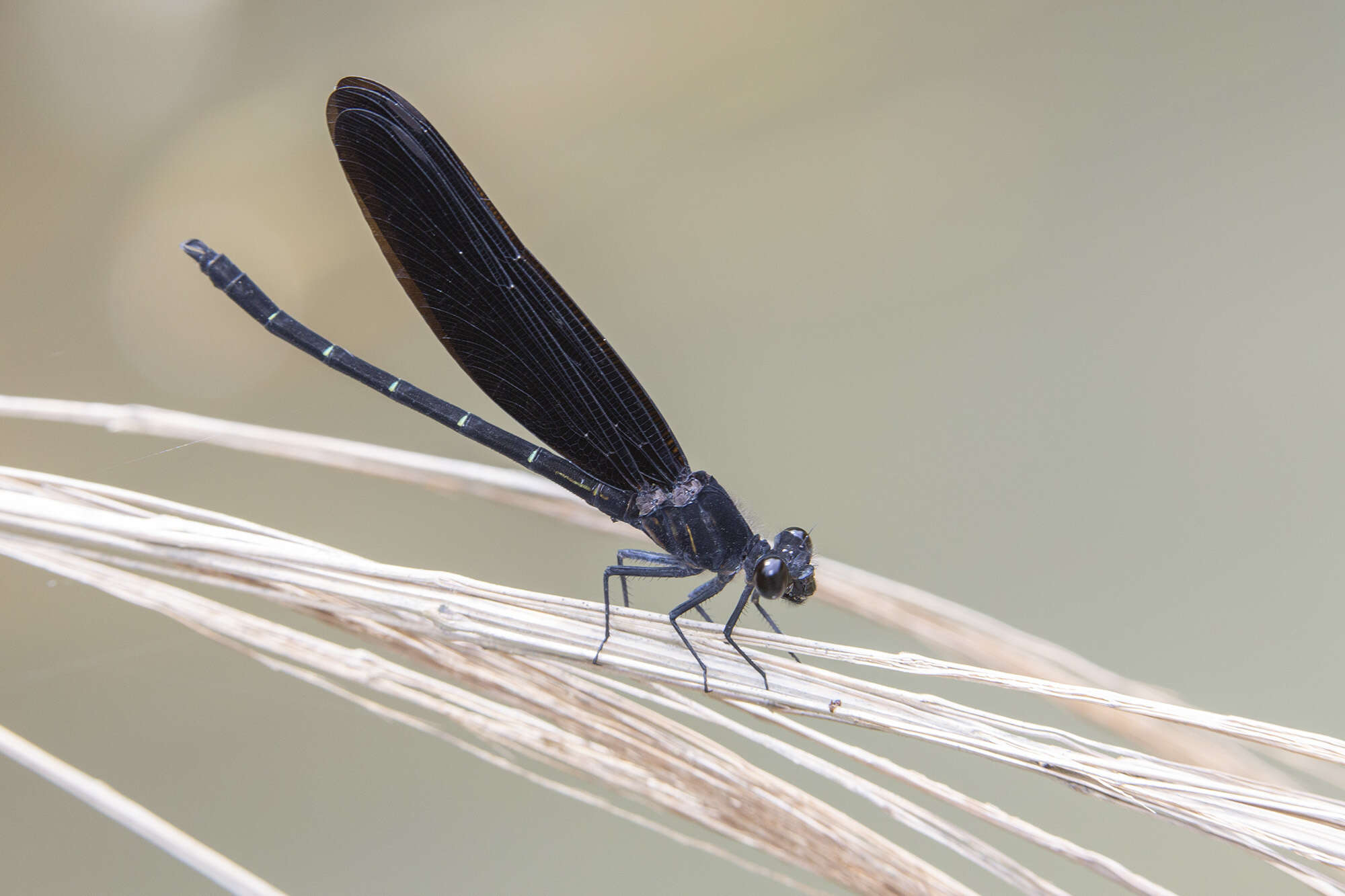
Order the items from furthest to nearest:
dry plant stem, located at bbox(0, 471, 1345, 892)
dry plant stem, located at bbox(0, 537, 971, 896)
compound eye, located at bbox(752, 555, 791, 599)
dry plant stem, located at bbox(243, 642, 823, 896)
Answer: compound eye, located at bbox(752, 555, 791, 599) < dry plant stem, located at bbox(243, 642, 823, 896) < dry plant stem, located at bbox(0, 537, 971, 896) < dry plant stem, located at bbox(0, 471, 1345, 892)

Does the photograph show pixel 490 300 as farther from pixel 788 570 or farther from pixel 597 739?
pixel 597 739

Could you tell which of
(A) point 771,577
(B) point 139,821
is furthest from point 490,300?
(B) point 139,821

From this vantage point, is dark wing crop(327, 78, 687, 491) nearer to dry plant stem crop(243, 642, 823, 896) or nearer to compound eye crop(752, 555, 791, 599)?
compound eye crop(752, 555, 791, 599)

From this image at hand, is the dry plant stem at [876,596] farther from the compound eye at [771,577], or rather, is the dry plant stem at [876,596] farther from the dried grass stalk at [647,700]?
the dried grass stalk at [647,700]

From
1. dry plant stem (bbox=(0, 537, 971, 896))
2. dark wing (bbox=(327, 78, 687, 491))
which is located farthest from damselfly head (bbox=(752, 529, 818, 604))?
dry plant stem (bbox=(0, 537, 971, 896))

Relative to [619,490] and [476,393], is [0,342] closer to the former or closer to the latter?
[476,393]
